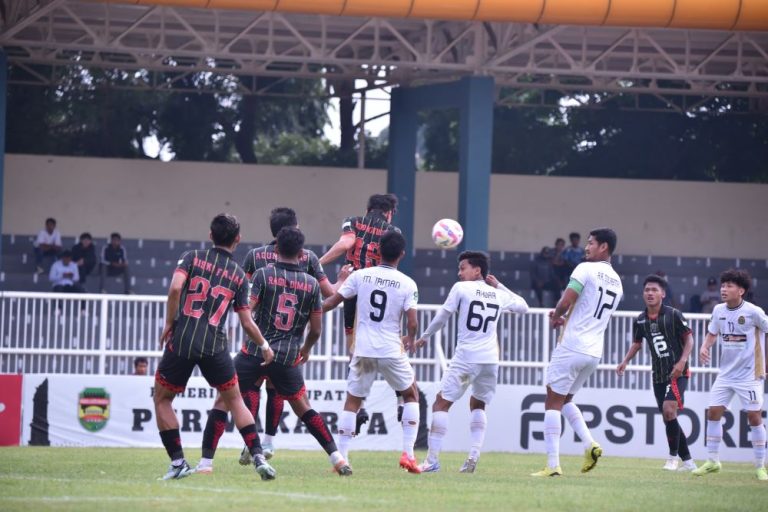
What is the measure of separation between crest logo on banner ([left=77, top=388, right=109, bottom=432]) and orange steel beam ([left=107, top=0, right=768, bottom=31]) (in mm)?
7683

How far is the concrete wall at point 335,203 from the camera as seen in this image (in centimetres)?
3203

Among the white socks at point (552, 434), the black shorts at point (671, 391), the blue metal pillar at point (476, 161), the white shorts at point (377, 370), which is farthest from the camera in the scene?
the blue metal pillar at point (476, 161)

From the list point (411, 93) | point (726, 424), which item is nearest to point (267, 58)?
point (411, 93)

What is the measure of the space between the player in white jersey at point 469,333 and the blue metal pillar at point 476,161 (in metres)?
14.1

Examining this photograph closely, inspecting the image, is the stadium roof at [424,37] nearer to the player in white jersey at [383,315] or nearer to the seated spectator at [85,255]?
the seated spectator at [85,255]

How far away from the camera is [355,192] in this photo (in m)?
33.2

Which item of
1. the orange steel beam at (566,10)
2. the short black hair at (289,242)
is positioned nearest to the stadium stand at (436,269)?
the orange steel beam at (566,10)

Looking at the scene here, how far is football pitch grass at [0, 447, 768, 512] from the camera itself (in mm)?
9016

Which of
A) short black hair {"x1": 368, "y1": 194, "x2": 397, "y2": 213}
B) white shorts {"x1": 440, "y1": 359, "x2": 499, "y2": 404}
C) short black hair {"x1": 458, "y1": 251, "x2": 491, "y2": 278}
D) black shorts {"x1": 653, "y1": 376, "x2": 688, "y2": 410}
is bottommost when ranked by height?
black shorts {"x1": 653, "y1": 376, "x2": 688, "y2": 410}

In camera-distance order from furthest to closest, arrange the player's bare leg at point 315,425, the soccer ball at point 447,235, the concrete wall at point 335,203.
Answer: the concrete wall at point 335,203 < the soccer ball at point 447,235 < the player's bare leg at point 315,425

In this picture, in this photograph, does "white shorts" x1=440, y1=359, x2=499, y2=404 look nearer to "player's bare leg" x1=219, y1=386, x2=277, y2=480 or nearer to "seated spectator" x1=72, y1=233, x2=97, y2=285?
"player's bare leg" x1=219, y1=386, x2=277, y2=480

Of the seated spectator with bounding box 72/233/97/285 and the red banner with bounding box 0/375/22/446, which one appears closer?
the red banner with bounding box 0/375/22/446

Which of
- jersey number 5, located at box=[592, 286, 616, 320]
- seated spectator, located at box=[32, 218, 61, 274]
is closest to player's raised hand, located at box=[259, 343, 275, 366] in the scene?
jersey number 5, located at box=[592, 286, 616, 320]

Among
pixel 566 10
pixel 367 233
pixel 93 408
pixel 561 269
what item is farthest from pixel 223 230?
pixel 561 269
